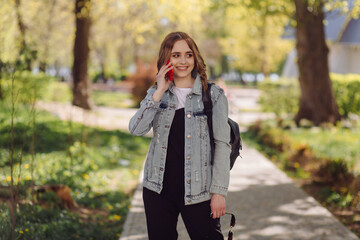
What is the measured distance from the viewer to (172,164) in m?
2.94

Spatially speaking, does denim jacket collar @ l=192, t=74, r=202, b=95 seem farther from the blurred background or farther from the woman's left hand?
the blurred background

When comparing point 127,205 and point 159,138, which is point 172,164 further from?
point 127,205

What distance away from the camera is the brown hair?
300 cm

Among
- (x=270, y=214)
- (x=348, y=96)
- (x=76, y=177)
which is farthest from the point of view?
(x=348, y=96)

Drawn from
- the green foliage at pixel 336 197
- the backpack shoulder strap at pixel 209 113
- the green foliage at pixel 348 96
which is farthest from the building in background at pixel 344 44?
the backpack shoulder strap at pixel 209 113

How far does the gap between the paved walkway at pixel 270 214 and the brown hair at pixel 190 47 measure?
2.49 meters

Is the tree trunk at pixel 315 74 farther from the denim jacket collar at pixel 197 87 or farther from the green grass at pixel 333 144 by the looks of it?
the denim jacket collar at pixel 197 87

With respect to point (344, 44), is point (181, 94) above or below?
below

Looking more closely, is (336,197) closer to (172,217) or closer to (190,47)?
(172,217)

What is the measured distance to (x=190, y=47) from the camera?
302 cm

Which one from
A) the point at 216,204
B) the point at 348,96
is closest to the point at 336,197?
the point at 216,204

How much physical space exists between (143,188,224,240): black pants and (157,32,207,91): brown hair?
2.45 ft

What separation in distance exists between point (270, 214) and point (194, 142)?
11.5 ft

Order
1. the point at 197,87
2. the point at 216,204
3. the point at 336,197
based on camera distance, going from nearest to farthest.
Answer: the point at 216,204 → the point at 197,87 → the point at 336,197
